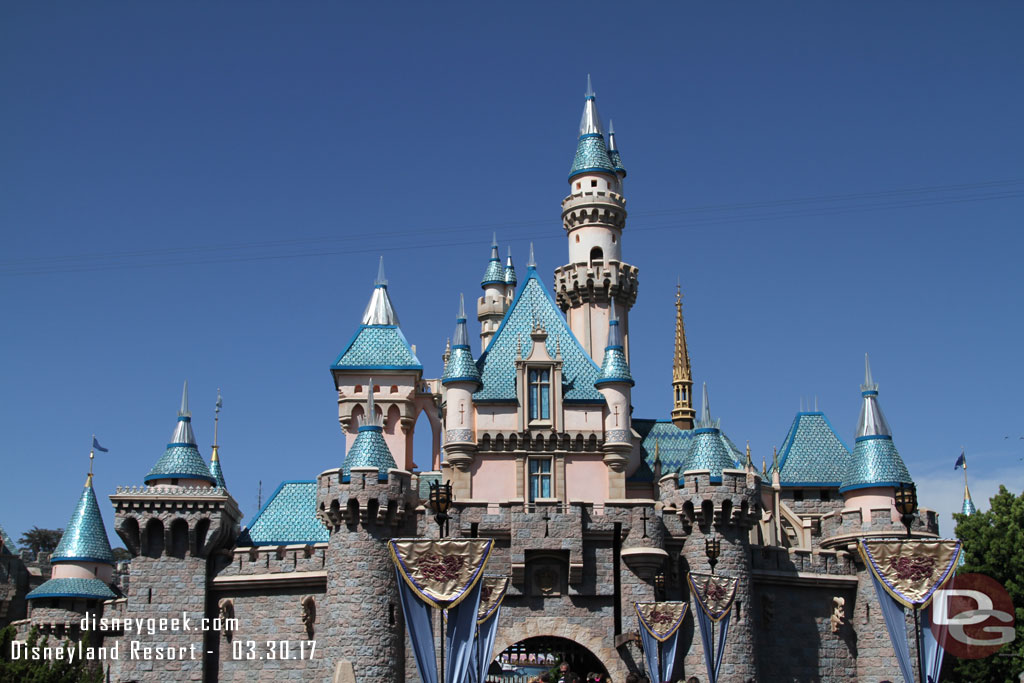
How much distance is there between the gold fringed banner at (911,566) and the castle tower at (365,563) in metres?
13.5

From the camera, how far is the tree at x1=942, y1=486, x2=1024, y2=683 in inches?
1646

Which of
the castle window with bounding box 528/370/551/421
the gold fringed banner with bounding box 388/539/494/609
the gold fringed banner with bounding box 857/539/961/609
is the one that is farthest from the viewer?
the castle window with bounding box 528/370/551/421

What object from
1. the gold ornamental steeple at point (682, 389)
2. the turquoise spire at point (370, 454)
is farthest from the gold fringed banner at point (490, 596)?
the gold ornamental steeple at point (682, 389)

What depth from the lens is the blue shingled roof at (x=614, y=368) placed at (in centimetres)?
4366

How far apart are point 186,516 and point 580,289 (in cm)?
1847

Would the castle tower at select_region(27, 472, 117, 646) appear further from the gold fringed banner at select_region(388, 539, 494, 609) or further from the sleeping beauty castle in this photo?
the gold fringed banner at select_region(388, 539, 494, 609)

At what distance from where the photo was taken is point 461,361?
43469 mm

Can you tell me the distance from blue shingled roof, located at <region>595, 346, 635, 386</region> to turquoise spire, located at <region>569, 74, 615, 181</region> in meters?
9.82

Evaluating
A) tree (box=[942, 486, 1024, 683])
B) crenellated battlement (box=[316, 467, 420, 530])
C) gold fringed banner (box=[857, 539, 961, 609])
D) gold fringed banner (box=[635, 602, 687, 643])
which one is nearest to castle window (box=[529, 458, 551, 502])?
crenellated battlement (box=[316, 467, 420, 530])

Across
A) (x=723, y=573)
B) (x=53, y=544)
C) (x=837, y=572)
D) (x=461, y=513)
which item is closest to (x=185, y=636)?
(x=461, y=513)

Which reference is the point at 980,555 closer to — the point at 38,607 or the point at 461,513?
the point at 461,513

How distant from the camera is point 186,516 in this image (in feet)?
129

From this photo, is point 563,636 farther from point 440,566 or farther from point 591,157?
point 591,157

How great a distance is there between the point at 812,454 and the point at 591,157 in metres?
14.7
